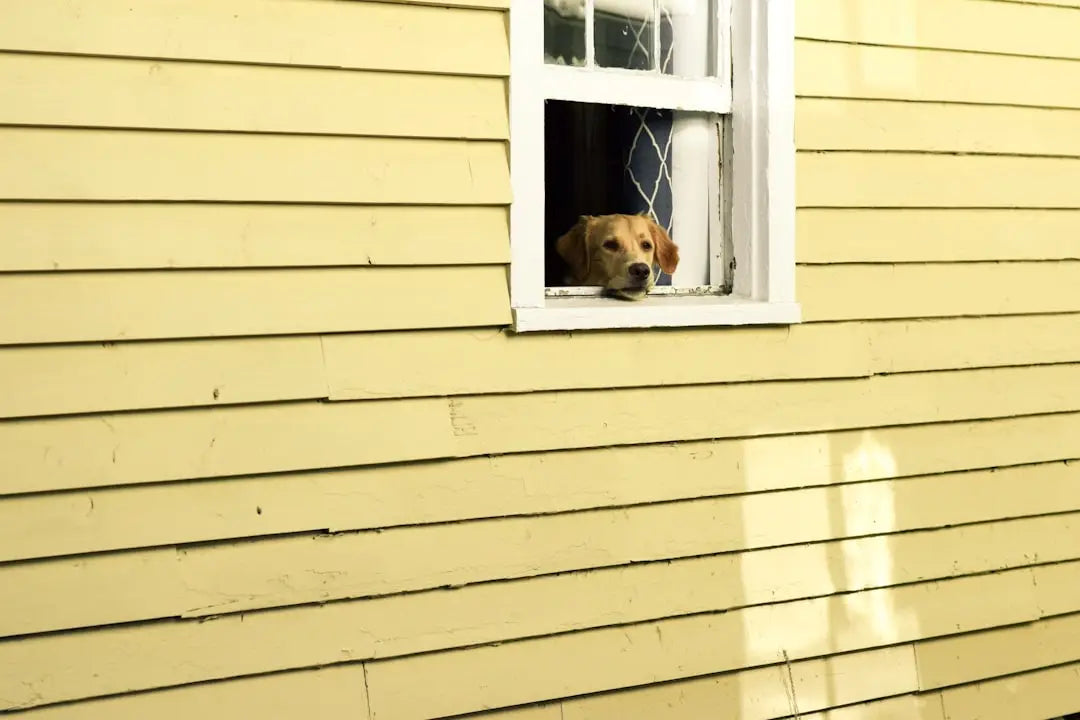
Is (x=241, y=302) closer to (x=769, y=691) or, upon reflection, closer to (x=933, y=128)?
(x=769, y=691)

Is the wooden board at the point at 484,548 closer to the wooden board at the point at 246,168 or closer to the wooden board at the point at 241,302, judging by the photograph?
the wooden board at the point at 241,302

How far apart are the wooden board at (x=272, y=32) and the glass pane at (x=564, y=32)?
24 cm

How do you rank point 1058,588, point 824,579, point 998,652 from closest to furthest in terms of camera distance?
1. point 824,579
2. point 998,652
3. point 1058,588

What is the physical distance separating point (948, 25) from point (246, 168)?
2.26 metres

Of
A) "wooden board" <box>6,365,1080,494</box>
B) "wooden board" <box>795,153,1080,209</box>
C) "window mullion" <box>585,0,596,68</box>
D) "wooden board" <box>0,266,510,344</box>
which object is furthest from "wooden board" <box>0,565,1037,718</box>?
"window mullion" <box>585,0,596,68</box>

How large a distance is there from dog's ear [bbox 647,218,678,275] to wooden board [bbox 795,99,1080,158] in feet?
1.63

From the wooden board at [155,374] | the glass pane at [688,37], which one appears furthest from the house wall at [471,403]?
the glass pane at [688,37]

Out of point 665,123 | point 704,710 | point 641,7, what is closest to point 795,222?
point 665,123

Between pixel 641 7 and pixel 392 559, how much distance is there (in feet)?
5.70

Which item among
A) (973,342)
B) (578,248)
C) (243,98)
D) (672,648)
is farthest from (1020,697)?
(243,98)

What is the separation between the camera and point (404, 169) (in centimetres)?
270

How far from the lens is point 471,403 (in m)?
2.80

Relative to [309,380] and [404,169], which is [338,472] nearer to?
[309,380]

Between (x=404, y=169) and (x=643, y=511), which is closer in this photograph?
(x=404, y=169)
